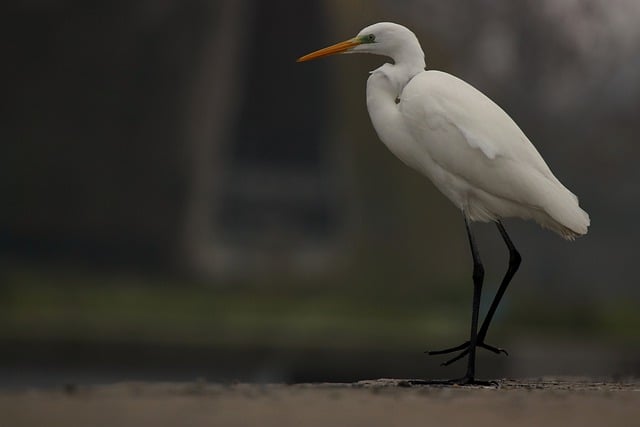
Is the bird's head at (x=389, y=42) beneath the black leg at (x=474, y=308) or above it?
above

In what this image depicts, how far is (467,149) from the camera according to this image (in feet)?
8.87

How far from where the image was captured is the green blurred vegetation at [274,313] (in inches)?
325

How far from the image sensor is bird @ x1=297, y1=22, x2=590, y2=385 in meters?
2.68

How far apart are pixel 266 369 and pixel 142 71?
453 centimetres

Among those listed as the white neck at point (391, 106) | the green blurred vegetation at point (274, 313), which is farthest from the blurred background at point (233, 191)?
the white neck at point (391, 106)

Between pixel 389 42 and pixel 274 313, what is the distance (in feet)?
24.7

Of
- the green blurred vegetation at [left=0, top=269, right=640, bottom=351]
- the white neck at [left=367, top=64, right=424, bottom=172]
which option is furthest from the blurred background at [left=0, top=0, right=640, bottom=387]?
the white neck at [left=367, top=64, right=424, bottom=172]

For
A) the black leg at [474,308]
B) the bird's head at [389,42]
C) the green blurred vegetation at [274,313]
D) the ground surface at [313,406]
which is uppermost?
the green blurred vegetation at [274,313]

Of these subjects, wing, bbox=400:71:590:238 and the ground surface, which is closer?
the ground surface

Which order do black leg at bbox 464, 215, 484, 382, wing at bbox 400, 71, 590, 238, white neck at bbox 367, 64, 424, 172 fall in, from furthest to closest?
white neck at bbox 367, 64, 424, 172, wing at bbox 400, 71, 590, 238, black leg at bbox 464, 215, 484, 382

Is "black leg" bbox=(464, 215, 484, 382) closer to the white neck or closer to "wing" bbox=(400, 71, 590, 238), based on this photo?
"wing" bbox=(400, 71, 590, 238)

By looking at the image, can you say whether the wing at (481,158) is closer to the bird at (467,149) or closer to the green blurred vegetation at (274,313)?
the bird at (467,149)

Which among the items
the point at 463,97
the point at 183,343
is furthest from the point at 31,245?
the point at 463,97

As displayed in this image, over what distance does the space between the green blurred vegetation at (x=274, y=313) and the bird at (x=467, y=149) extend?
4931 millimetres
